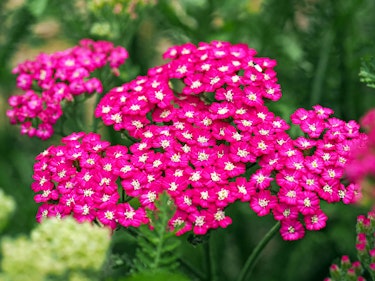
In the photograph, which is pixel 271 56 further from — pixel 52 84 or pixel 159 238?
pixel 159 238

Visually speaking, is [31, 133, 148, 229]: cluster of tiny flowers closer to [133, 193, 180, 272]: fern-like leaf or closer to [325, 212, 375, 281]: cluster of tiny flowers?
[133, 193, 180, 272]: fern-like leaf

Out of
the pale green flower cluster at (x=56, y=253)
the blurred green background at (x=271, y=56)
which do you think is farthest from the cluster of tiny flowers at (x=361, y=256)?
the blurred green background at (x=271, y=56)

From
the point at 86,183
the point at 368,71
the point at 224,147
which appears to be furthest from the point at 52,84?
the point at 368,71

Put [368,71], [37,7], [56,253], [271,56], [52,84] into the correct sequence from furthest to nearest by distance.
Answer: [271,56] < [37,7] < [52,84] < [368,71] < [56,253]

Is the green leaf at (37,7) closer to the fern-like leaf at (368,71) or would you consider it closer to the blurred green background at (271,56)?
the blurred green background at (271,56)

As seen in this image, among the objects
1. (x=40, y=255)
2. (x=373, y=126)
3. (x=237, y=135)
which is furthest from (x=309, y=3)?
(x=40, y=255)

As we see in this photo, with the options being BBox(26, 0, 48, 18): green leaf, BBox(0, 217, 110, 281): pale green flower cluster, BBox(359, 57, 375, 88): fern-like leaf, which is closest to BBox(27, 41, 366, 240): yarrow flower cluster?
BBox(359, 57, 375, 88): fern-like leaf

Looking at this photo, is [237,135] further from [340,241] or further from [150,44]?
[150,44]

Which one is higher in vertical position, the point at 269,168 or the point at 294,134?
the point at 269,168
